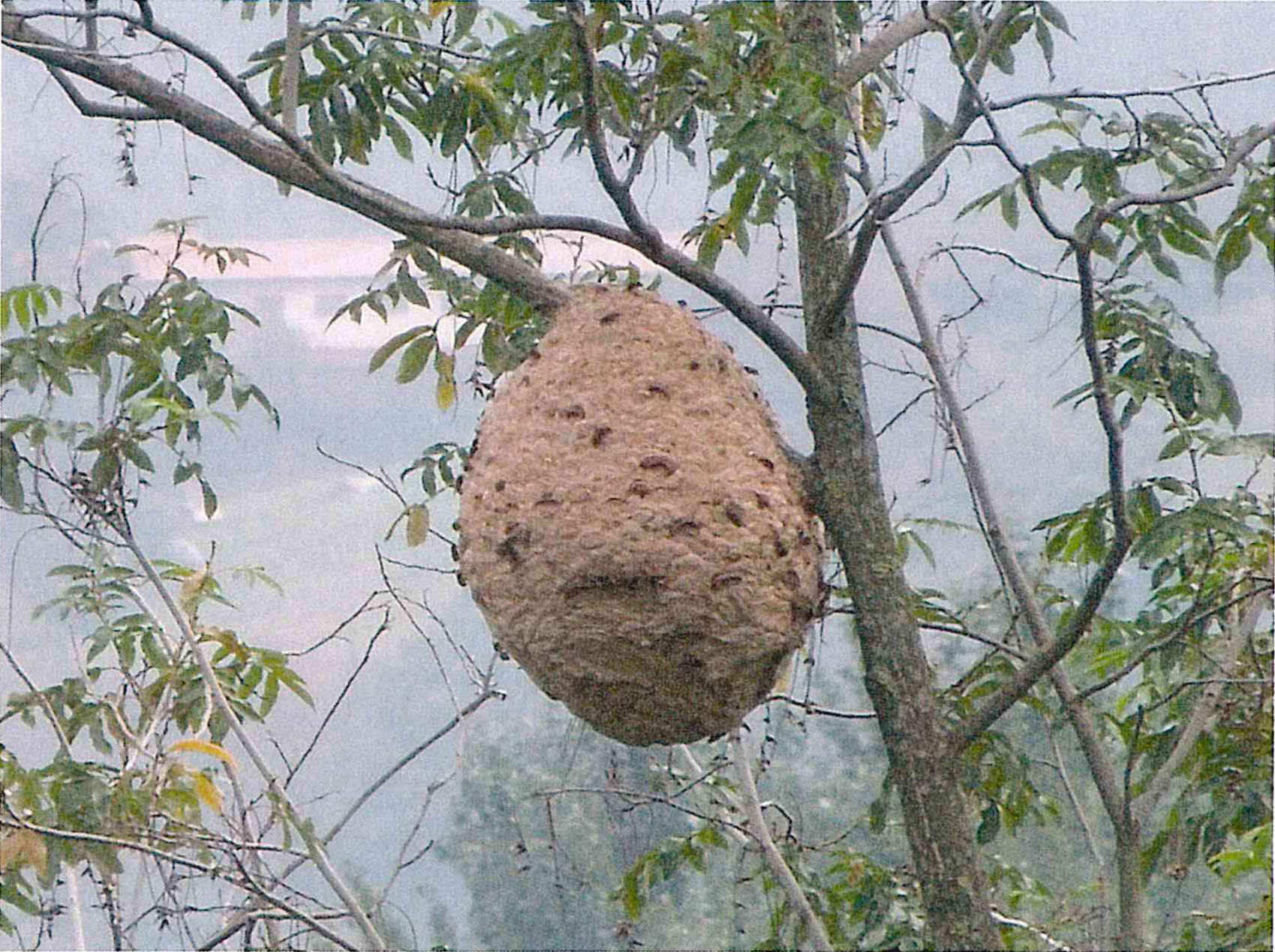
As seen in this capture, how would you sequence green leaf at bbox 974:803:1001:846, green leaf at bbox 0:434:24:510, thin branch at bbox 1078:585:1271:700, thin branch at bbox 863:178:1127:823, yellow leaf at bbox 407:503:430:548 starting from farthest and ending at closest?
1. yellow leaf at bbox 407:503:430:548
2. green leaf at bbox 974:803:1001:846
3. green leaf at bbox 0:434:24:510
4. thin branch at bbox 863:178:1127:823
5. thin branch at bbox 1078:585:1271:700

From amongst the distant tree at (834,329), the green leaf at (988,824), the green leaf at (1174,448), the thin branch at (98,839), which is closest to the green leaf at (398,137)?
the distant tree at (834,329)

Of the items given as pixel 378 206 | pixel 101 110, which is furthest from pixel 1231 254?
pixel 101 110

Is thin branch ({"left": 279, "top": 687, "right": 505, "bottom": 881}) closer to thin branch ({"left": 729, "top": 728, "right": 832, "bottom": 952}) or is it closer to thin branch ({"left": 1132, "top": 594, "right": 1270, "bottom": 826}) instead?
thin branch ({"left": 729, "top": 728, "right": 832, "bottom": 952})

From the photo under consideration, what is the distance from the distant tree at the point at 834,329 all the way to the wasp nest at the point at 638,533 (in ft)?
0.31

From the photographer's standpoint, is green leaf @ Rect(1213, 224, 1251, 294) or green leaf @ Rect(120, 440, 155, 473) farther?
green leaf @ Rect(120, 440, 155, 473)

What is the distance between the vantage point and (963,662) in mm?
2828

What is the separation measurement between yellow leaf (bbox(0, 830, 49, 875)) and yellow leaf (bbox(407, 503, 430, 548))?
532 millimetres

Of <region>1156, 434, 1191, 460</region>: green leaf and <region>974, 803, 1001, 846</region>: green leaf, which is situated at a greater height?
<region>1156, 434, 1191, 460</region>: green leaf

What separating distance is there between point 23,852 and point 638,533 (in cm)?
80

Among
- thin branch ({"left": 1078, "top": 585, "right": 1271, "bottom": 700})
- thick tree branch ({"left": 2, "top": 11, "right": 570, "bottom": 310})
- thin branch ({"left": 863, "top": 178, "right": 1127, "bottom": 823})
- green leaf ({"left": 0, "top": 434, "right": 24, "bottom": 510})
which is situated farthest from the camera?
green leaf ({"left": 0, "top": 434, "right": 24, "bottom": 510})

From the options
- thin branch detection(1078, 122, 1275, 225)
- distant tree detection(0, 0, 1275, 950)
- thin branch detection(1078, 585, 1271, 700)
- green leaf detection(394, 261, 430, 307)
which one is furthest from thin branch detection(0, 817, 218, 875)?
thin branch detection(1078, 122, 1275, 225)

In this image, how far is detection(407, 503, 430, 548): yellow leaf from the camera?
184 cm

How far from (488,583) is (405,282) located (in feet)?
2.04

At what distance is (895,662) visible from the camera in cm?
144
